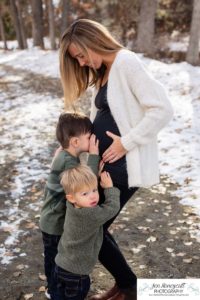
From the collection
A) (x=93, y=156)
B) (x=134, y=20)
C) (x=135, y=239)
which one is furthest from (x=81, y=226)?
(x=134, y=20)

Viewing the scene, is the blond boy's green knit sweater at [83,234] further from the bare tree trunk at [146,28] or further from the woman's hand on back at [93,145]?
the bare tree trunk at [146,28]

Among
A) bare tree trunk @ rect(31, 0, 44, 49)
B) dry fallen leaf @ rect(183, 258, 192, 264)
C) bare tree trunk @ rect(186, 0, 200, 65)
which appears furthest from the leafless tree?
dry fallen leaf @ rect(183, 258, 192, 264)

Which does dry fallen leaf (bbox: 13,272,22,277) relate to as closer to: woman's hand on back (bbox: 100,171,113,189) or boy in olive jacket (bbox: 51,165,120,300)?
boy in olive jacket (bbox: 51,165,120,300)

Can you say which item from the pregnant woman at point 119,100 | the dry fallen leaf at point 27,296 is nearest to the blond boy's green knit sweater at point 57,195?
the pregnant woman at point 119,100

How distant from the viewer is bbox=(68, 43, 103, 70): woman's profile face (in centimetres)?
324

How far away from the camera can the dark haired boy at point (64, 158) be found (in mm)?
3342

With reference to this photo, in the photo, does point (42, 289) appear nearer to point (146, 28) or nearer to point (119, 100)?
point (119, 100)

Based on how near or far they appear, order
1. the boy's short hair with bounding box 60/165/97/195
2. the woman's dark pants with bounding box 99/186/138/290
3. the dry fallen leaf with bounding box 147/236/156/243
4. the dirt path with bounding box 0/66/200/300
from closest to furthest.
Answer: the boy's short hair with bounding box 60/165/97/195, the woman's dark pants with bounding box 99/186/138/290, the dirt path with bounding box 0/66/200/300, the dry fallen leaf with bounding box 147/236/156/243

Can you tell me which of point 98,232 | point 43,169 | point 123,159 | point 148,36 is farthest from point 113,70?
point 148,36

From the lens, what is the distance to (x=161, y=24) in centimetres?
2528

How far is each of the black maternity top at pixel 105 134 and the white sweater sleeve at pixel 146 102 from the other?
176mm

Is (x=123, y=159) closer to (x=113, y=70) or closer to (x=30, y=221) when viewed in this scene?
(x=113, y=70)

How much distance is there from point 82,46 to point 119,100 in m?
0.46

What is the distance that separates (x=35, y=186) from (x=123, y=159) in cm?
413
